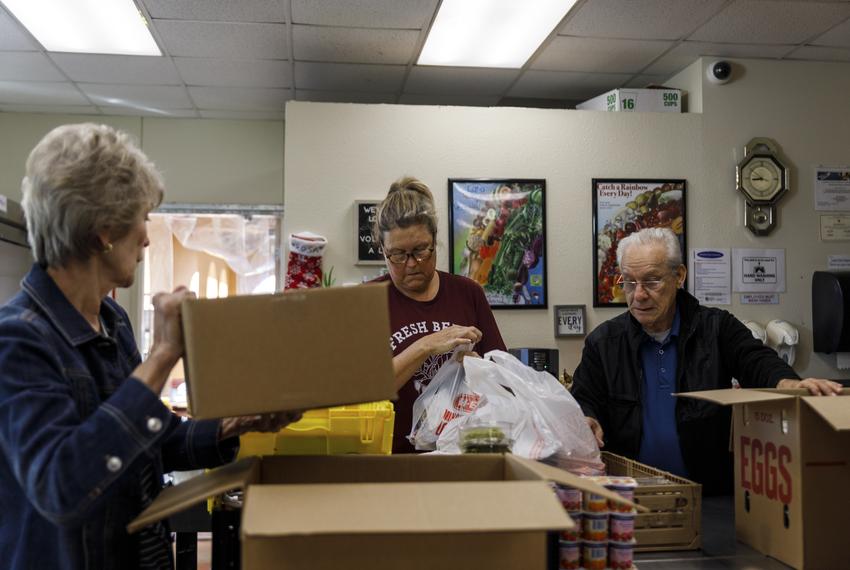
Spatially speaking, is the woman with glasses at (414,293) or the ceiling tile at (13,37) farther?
the ceiling tile at (13,37)

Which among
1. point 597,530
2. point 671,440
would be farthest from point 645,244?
point 597,530

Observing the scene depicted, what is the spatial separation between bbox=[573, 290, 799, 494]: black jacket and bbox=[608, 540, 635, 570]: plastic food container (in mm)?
940

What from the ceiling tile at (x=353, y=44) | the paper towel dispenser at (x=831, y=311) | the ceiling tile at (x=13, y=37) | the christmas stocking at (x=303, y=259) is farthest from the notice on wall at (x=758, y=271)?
the ceiling tile at (x=13, y=37)

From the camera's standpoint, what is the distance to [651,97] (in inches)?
176

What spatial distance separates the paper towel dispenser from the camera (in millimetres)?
4168

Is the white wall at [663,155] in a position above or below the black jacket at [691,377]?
above

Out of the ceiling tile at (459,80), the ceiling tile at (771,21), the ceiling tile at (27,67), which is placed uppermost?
the ceiling tile at (771,21)

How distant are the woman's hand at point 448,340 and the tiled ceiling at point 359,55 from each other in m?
2.06

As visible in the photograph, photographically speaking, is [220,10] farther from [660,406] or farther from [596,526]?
[596,526]

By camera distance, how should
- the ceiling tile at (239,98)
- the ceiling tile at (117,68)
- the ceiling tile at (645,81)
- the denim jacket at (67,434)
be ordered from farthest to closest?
1. the ceiling tile at (239,98)
2. the ceiling tile at (645,81)
3. the ceiling tile at (117,68)
4. the denim jacket at (67,434)

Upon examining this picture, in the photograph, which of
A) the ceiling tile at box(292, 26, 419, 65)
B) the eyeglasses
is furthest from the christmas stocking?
the eyeglasses

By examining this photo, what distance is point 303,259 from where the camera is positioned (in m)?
4.11

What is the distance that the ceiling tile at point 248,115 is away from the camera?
17.8 ft

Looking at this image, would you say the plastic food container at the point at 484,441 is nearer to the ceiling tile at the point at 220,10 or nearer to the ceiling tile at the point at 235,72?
the ceiling tile at the point at 220,10
